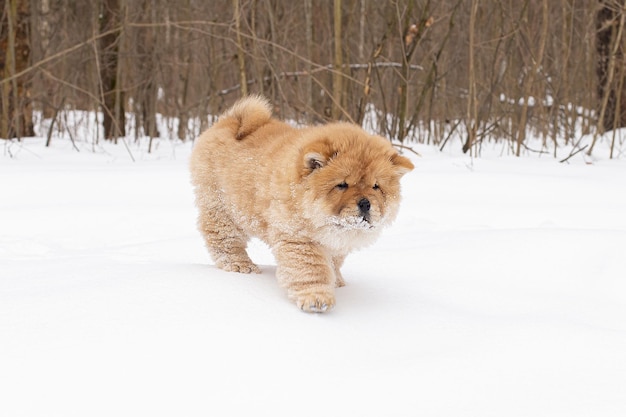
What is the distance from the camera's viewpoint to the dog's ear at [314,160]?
2.87 meters

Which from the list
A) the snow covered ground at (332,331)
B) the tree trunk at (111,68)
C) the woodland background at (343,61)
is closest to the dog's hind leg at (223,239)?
the snow covered ground at (332,331)

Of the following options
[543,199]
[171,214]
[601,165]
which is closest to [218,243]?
[171,214]

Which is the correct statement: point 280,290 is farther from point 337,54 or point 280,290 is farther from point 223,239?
point 337,54

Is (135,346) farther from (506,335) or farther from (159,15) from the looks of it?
(159,15)

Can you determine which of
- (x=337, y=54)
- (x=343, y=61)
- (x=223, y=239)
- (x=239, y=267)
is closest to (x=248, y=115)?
(x=223, y=239)

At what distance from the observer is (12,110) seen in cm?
1030

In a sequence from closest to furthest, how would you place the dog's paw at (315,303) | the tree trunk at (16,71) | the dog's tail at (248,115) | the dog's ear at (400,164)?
the dog's paw at (315,303), the dog's ear at (400,164), the dog's tail at (248,115), the tree trunk at (16,71)

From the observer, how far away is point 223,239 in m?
3.55

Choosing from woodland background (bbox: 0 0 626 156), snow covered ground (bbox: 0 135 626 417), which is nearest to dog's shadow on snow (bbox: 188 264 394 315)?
snow covered ground (bbox: 0 135 626 417)

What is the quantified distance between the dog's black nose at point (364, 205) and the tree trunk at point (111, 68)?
29.7ft

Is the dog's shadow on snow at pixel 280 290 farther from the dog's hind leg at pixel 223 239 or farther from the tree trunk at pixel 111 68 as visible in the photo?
the tree trunk at pixel 111 68

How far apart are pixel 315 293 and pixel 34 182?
455 centimetres

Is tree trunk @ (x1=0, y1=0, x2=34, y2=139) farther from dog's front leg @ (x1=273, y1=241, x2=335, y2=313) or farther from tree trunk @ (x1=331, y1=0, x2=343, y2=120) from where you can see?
dog's front leg @ (x1=273, y1=241, x2=335, y2=313)

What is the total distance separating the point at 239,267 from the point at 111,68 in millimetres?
9581
